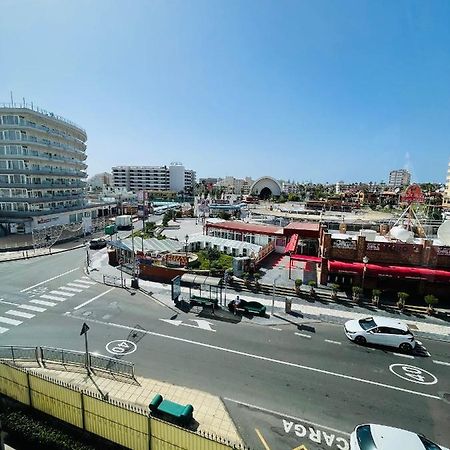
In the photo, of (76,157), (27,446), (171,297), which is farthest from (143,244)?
(76,157)

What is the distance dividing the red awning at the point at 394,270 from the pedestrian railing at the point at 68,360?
18.3 meters

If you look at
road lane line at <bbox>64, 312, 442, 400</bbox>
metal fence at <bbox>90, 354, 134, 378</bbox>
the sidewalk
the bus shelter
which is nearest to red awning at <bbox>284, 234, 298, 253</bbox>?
the bus shelter

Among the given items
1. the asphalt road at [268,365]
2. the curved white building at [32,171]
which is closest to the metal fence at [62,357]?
the asphalt road at [268,365]

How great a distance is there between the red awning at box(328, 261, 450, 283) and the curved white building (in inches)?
2054

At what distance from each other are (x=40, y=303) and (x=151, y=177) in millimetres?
156617

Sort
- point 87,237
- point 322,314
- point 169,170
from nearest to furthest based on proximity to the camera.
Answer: point 322,314 → point 87,237 → point 169,170

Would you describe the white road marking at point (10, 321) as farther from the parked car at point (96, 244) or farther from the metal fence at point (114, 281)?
the parked car at point (96, 244)

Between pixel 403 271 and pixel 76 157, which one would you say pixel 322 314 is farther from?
pixel 76 157

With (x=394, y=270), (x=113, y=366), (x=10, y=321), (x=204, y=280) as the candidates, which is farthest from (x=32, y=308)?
(x=394, y=270)

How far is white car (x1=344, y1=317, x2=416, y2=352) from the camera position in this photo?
54.9 feet

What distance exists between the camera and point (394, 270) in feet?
77.6

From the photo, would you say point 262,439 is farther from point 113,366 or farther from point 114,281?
point 114,281

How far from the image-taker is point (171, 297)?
24281 mm

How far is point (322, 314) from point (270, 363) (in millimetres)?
7977
